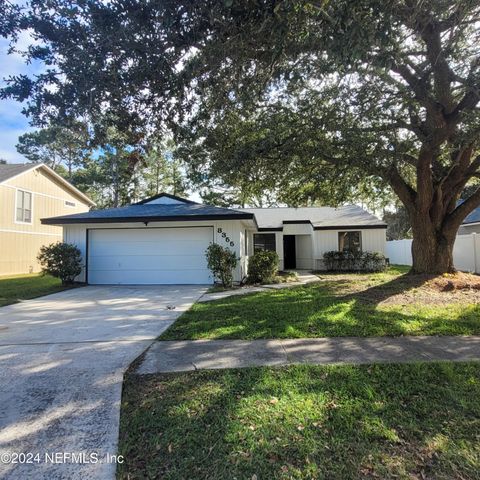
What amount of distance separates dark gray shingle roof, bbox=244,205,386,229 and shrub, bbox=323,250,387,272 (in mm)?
1587

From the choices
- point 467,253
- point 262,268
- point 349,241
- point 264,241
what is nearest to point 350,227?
point 349,241

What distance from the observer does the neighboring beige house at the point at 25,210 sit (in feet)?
63.1

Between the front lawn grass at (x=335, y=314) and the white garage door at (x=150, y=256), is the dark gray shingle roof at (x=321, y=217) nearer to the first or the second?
the white garage door at (x=150, y=256)

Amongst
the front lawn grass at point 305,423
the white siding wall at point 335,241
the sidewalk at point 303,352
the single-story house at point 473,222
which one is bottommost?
the front lawn grass at point 305,423

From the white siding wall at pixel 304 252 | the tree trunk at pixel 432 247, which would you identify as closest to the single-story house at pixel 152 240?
the tree trunk at pixel 432 247

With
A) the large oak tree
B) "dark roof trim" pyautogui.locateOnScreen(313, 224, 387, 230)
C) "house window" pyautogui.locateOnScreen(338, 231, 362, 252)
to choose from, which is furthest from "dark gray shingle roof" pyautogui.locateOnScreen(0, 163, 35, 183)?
"house window" pyautogui.locateOnScreen(338, 231, 362, 252)

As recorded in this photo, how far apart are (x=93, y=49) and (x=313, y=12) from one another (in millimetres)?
2716

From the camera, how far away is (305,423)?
9.97ft

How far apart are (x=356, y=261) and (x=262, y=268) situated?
716 centimetres

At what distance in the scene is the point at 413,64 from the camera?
8.48 metres

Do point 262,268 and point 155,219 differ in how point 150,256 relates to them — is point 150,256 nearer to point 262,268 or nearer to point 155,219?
point 155,219

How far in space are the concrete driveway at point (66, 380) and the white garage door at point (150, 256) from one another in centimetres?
449

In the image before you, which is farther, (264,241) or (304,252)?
(304,252)

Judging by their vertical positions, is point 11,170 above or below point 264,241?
above
